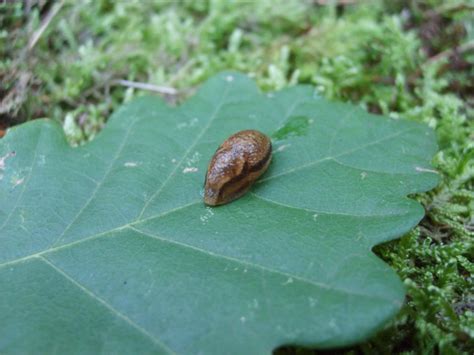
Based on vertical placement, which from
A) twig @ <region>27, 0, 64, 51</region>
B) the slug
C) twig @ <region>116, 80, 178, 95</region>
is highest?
twig @ <region>27, 0, 64, 51</region>

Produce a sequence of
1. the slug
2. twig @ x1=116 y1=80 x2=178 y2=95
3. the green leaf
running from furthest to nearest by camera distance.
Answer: twig @ x1=116 y1=80 x2=178 y2=95 < the slug < the green leaf

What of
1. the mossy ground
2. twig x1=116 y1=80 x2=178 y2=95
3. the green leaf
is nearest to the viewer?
the green leaf

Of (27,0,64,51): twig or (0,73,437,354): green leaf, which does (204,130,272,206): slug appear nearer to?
(0,73,437,354): green leaf

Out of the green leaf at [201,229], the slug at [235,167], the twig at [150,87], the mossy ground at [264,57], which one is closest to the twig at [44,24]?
the mossy ground at [264,57]

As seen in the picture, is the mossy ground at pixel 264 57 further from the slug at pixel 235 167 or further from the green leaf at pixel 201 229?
the slug at pixel 235 167

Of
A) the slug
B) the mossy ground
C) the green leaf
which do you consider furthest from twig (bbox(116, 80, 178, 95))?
the slug

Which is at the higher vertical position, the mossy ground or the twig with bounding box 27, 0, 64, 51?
the twig with bounding box 27, 0, 64, 51
